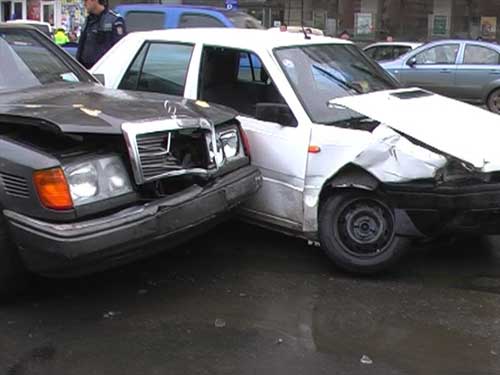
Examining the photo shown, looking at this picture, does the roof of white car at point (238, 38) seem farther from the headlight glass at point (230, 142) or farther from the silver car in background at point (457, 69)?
the silver car in background at point (457, 69)

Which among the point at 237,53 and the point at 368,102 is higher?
the point at 237,53

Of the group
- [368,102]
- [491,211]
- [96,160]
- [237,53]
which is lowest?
[491,211]

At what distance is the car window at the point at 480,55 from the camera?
13.6 meters

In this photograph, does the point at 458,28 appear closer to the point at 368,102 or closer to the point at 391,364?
the point at 368,102

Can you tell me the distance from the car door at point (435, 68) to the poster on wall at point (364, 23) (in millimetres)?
7789

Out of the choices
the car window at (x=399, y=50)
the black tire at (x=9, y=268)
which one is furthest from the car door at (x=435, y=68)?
the black tire at (x=9, y=268)

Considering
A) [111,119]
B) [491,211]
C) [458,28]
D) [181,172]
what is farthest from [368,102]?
[458,28]

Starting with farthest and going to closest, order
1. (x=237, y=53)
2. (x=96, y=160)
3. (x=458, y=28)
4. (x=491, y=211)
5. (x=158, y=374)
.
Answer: (x=458, y=28), (x=237, y=53), (x=491, y=211), (x=96, y=160), (x=158, y=374)

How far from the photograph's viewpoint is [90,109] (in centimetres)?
423

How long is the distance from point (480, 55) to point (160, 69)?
32.0 feet

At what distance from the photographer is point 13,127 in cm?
407

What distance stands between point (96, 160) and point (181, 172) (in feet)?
1.69

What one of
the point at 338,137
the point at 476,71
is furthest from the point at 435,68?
the point at 338,137

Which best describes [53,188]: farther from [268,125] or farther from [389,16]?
[389,16]
